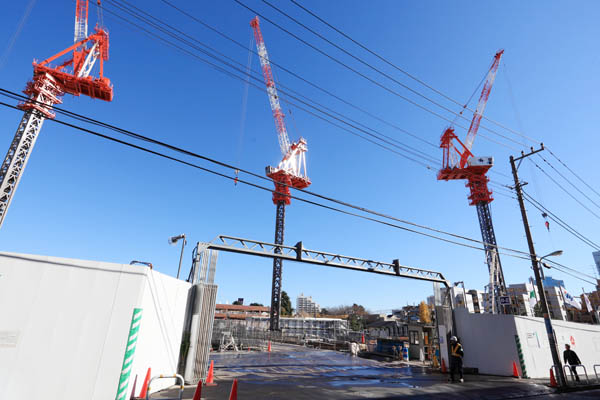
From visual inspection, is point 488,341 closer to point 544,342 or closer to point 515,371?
point 515,371

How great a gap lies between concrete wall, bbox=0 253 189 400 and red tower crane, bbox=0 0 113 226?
33487 millimetres

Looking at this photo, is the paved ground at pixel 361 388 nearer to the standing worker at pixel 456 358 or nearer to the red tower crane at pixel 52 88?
the standing worker at pixel 456 358

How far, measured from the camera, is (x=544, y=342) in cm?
1664

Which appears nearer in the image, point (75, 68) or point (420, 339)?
point (420, 339)

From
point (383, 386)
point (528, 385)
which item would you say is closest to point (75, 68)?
point (383, 386)

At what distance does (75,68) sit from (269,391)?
4560 cm

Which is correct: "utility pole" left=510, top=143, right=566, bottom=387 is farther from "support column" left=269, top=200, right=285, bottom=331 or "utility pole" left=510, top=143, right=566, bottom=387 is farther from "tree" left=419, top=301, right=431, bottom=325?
"tree" left=419, top=301, right=431, bottom=325

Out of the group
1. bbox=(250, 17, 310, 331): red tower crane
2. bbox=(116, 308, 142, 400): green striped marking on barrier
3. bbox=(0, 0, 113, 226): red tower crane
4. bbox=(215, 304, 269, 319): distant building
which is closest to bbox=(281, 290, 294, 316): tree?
bbox=(215, 304, 269, 319): distant building

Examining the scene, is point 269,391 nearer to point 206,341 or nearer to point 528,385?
point 206,341

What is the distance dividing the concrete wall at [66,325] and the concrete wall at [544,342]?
Result: 1887cm

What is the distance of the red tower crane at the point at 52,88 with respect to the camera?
3241 centimetres

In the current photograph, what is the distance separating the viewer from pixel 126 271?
8.16 meters

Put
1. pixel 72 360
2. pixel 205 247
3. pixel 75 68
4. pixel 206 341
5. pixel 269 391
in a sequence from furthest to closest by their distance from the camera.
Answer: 1. pixel 75 68
2. pixel 205 247
3. pixel 206 341
4. pixel 269 391
5. pixel 72 360

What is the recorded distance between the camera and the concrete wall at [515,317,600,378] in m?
15.6
